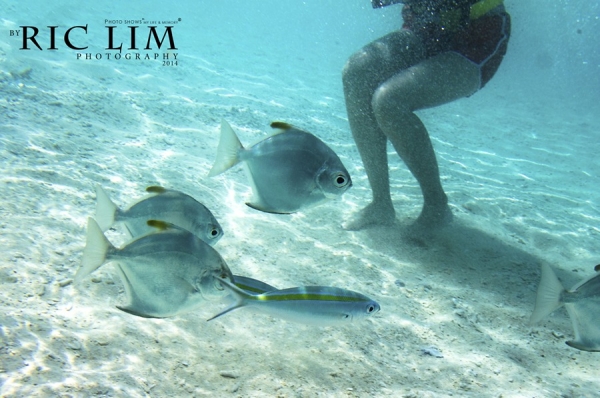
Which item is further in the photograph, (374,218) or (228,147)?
(374,218)

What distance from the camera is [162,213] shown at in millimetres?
2080

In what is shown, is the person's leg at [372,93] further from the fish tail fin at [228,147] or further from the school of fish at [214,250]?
the fish tail fin at [228,147]

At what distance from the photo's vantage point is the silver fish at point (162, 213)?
81.4 inches

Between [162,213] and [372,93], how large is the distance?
8.46 ft

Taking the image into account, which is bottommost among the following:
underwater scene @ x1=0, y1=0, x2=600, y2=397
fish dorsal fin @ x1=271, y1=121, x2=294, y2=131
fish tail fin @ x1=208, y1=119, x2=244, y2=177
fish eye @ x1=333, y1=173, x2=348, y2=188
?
underwater scene @ x1=0, y1=0, x2=600, y2=397

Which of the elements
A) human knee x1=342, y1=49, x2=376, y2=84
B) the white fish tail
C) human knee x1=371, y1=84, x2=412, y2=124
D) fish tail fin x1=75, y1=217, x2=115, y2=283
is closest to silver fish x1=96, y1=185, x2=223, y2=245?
the white fish tail

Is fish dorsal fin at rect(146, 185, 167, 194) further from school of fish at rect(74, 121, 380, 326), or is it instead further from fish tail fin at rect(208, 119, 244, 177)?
fish tail fin at rect(208, 119, 244, 177)

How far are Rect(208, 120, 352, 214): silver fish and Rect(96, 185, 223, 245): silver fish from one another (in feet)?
0.96

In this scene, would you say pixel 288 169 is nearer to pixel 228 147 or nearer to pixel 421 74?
pixel 228 147

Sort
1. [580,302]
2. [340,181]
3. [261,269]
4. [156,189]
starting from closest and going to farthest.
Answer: [340,181] → [580,302] → [156,189] → [261,269]

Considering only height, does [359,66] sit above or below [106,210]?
above

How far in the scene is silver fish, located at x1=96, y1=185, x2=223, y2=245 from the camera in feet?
6.79

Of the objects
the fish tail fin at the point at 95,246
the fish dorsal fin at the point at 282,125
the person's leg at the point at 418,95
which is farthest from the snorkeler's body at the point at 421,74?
the fish tail fin at the point at 95,246

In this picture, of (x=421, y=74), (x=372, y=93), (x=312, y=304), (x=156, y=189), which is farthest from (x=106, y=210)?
(x=421, y=74)
